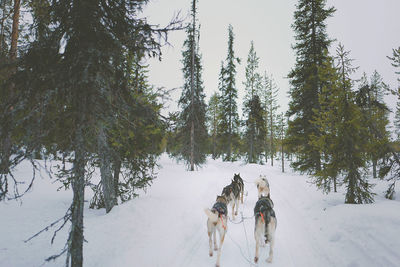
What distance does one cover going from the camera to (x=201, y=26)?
16469mm

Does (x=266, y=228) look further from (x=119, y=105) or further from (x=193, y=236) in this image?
(x=119, y=105)

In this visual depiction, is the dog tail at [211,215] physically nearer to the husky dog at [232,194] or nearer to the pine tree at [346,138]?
the husky dog at [232,194]

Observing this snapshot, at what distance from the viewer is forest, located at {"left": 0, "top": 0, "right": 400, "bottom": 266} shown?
2.92m

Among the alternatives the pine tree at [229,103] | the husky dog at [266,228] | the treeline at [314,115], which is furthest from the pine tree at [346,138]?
the pine tree at [229,103]

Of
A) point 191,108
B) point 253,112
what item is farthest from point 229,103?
point 191,108

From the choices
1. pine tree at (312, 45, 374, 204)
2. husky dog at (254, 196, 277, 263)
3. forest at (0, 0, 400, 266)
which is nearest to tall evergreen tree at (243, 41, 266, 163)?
forest at (0, 0, 400, 266)

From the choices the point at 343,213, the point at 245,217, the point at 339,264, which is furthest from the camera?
the point at 245,217

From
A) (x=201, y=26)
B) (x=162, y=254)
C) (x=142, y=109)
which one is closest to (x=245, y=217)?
(x=162, y=254)

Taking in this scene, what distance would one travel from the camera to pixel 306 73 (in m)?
14.3

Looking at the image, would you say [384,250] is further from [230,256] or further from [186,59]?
[186,59]

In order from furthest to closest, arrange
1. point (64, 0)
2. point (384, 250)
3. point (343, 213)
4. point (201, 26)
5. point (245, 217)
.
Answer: point (201, 26) → point (245, 217) → point (343, 213) → point (384, 250) → point (64, 0)

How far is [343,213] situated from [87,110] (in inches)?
317

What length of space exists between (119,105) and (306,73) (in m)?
16.1

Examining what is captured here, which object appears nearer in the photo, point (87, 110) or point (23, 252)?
point (87, 110)
